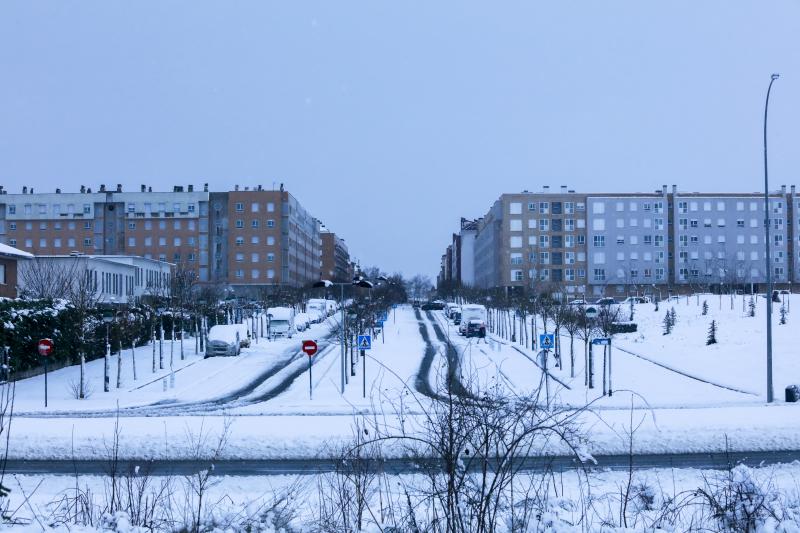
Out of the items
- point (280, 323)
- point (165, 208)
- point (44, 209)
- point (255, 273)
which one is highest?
point (165, 208)

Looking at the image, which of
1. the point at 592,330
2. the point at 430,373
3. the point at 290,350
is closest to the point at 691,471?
the point at 592,330

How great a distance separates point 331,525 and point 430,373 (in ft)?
89.3

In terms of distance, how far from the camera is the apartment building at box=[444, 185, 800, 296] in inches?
3615

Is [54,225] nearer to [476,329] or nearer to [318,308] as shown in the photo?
[318,308]

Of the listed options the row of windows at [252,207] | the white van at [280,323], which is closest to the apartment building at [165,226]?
the row of windows at [252,207]

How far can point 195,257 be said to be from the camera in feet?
317

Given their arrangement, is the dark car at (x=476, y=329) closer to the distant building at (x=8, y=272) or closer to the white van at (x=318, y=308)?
the white van at (x=318, y=308)

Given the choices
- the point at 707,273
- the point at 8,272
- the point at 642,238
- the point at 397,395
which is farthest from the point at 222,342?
the point at 707,273

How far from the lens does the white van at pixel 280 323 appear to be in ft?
190

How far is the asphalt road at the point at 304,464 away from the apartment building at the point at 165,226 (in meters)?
83.7

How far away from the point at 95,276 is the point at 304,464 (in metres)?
41.2

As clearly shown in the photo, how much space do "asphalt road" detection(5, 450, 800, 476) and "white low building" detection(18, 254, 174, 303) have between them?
726 inches

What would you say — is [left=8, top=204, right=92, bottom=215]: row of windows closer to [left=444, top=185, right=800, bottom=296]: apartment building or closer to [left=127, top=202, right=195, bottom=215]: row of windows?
[left=127, top=202, right=195, bottom=215]: row of windows

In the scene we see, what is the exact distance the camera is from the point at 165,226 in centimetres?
9694
